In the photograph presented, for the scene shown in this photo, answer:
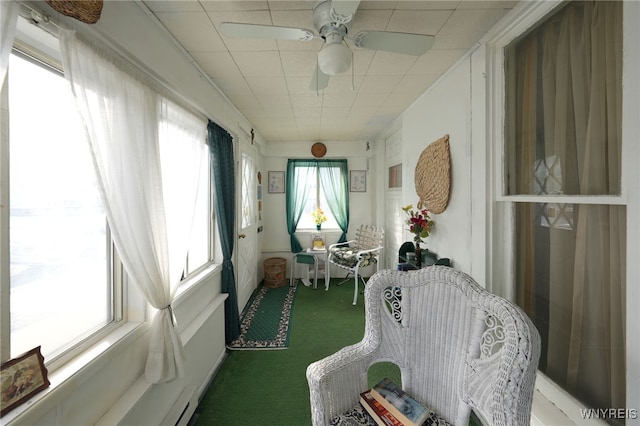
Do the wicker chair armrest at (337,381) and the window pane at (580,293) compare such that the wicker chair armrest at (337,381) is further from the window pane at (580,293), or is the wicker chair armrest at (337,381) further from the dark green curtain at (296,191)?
the dark green curtain at (296,191)

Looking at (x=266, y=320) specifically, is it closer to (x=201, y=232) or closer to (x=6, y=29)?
(x=201, y=232)

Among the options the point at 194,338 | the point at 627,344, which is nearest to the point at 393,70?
the point at 627,344

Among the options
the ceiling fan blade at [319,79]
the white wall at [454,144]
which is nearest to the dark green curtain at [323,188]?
the white wall at [454,144]

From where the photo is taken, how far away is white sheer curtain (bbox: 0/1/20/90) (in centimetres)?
68

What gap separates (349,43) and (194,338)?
7.45 feet

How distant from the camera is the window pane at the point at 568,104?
918mm

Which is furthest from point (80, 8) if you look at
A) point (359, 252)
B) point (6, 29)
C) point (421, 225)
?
point (359, 252)

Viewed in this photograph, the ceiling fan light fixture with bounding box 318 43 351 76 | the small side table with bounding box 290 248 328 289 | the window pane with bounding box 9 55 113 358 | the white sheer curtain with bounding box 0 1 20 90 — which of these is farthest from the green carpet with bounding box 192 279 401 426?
the ceiling fan light fixture with bounding box 318 43 351 76

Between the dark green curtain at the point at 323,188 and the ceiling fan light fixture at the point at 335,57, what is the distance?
3.03 metres

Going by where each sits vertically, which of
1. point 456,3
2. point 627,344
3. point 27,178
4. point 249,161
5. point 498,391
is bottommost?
point 498,391

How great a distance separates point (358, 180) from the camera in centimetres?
434

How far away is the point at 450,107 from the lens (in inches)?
74.9

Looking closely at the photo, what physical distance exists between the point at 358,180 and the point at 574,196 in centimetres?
339

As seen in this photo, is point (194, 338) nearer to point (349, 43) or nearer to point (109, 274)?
point (109, 274)
